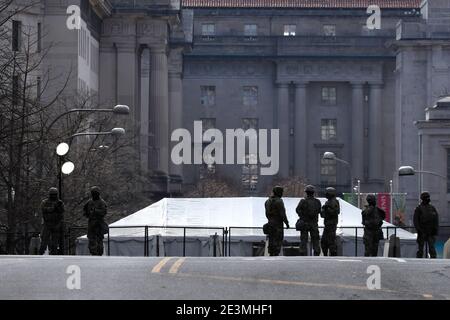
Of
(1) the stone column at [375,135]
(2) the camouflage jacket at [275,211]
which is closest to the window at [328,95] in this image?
(1) the stone column at [375,135]

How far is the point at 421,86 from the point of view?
439 ft

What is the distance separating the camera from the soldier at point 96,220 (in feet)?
131

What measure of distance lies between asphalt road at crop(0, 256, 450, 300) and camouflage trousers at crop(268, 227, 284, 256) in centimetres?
645

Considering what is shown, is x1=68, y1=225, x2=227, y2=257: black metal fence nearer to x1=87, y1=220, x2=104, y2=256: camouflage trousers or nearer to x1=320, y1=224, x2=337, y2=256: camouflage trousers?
x1=87, y1=220, x2=104, y2=256: camouflage trousers

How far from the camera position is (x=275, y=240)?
38875 millimetres

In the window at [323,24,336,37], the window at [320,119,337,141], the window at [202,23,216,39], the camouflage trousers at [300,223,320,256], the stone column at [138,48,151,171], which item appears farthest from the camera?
the window at [202,23,216,39]

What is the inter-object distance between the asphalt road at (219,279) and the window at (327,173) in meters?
146

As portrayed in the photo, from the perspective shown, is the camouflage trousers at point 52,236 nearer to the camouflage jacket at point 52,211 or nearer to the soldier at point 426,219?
the camouflage jacket at point 52,211

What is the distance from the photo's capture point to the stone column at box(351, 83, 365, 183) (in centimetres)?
17750

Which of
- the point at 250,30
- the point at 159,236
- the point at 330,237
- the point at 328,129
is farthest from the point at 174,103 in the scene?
the point at 330,237

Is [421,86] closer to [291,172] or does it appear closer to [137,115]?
[137,115]

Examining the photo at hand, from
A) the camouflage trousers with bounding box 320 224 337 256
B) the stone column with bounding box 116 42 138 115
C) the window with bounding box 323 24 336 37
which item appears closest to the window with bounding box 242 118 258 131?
the window with bounding box 323 24 336 37
